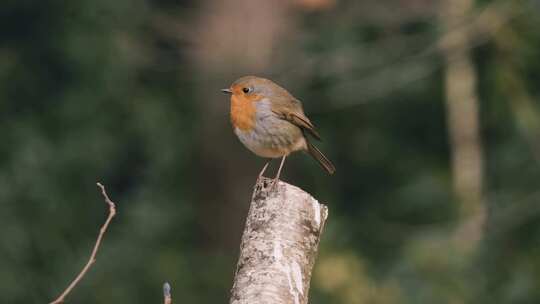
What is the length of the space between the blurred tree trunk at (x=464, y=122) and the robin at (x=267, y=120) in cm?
296

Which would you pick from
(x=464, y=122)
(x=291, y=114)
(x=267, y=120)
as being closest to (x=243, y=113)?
(x=267, y=120)

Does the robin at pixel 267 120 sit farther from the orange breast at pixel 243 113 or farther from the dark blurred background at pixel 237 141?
the dark blurred background at pixel 237 141

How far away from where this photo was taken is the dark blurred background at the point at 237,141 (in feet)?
28.3

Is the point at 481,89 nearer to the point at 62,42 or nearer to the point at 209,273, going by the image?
the point at 209,273

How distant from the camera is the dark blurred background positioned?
8641 mm

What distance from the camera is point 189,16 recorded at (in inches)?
402

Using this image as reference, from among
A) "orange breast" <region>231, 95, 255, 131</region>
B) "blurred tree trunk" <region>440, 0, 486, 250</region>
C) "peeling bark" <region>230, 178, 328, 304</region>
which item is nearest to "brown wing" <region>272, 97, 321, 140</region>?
"orange breast" <region>231, 95, 255, 131</region>

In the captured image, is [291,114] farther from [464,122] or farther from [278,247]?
[464,122]

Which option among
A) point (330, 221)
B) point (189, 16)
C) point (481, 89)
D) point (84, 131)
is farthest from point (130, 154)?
point (481, 89)

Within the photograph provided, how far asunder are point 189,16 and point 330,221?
2.34m

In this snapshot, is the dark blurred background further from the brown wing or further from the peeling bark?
the peeling bark

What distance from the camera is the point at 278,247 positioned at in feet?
10.6

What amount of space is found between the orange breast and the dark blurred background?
2.96 meters

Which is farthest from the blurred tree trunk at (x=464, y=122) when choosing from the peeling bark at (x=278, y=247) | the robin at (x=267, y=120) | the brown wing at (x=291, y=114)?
the peeling bark at (x=278, y=247)
